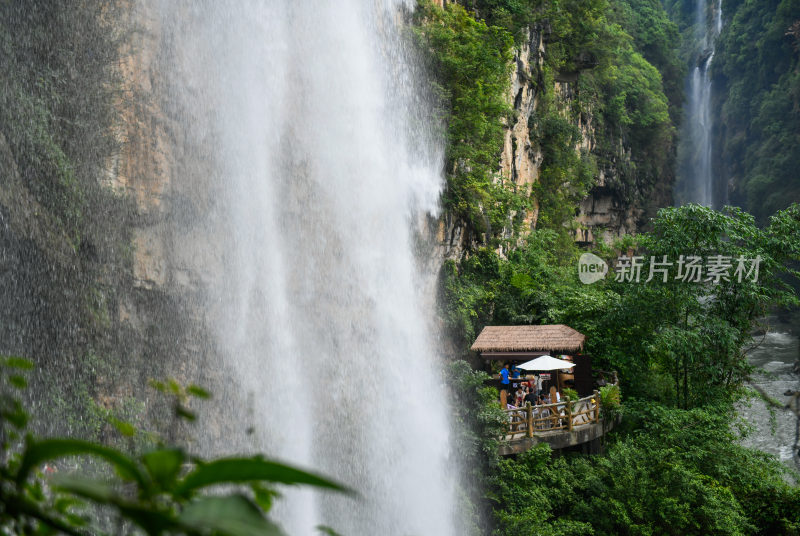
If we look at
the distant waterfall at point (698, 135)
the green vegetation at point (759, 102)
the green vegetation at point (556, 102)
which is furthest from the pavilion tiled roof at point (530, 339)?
the distant waterfall at point (698, 135)

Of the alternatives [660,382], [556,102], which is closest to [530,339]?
[660,382]

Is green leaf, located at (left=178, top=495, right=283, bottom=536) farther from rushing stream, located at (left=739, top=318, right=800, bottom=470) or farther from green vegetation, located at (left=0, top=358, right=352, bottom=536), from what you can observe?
rushing stream, located at (left=739, top=318, right=800, bottom=470)

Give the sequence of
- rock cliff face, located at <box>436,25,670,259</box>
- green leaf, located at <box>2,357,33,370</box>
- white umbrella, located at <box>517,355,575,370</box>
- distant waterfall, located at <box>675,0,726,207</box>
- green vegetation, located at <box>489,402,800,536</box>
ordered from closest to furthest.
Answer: green leaf, located at <box>2,357,33,370</box> → green vegetation, located at <box>489,402,800,536</box> → white umbrella, located at <box>517,355,575,370</box> → rock cliff face, located at <box>436,25,670,259</box> → distant waterfall, located at <box>675,0,726,207</box>

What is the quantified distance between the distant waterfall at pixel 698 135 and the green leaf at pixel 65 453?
49258 mm

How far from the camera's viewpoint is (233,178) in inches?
393

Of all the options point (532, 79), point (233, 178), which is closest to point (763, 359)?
point (532, 79)

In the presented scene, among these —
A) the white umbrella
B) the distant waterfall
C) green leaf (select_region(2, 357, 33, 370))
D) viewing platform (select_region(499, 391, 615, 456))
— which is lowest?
Result: viewing platform (select_region(499, 391, 615, 456))

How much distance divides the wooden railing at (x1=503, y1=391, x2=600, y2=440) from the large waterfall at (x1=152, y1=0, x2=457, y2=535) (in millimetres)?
1266

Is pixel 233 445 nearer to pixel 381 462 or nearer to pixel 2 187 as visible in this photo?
pixel 381 462

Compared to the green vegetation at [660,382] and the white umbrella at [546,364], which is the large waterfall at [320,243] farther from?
the white umbrella at [546,364]

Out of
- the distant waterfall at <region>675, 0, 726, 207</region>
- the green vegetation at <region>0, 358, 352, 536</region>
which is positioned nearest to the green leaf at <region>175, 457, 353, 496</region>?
the green vegetation at <region>0, 358, 352, 536</region>

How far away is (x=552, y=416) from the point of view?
11.9 metres

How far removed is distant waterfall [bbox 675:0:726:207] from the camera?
4619cm

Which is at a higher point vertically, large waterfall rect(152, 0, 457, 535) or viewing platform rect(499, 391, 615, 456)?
large waterfall rect(152, 0, 457, 535)
